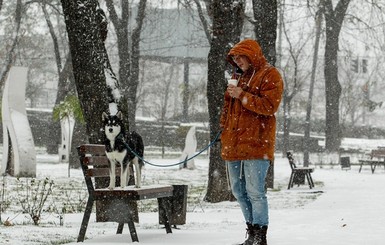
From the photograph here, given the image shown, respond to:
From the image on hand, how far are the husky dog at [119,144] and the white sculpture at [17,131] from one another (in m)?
15.3

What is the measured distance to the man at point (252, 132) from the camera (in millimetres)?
7352

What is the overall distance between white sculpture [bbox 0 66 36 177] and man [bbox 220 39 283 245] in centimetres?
1648

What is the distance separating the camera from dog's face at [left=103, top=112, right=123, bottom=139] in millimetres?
8164

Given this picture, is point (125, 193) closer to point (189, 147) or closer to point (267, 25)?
point (267, 25)

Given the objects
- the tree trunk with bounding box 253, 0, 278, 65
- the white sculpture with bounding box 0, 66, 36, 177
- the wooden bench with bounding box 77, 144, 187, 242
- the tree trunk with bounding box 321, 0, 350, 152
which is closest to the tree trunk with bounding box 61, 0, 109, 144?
the wooden bench with bounding box 77, 144, 187, 242

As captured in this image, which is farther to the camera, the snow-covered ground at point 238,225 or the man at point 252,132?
the snow-covered ground at point 238,225

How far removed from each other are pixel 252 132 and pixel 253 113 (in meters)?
0.19

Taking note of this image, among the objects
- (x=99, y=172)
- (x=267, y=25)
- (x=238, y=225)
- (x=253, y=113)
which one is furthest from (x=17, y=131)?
(x=253, y=113)

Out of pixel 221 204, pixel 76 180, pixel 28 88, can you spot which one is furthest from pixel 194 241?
pixel 28 88

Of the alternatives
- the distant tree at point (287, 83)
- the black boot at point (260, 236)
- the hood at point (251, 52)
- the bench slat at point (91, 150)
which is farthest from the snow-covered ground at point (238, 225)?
the distant tree at point (287, 83)

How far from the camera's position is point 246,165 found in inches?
292

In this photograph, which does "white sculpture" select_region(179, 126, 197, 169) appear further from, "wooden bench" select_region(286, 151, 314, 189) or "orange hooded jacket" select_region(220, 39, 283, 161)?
"orange hooded jacket" select_region(220, 39, 283, 161)

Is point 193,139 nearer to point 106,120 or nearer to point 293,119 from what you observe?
point 106,120

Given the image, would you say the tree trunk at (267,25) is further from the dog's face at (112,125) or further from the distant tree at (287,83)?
the distant tree at (287,83)
